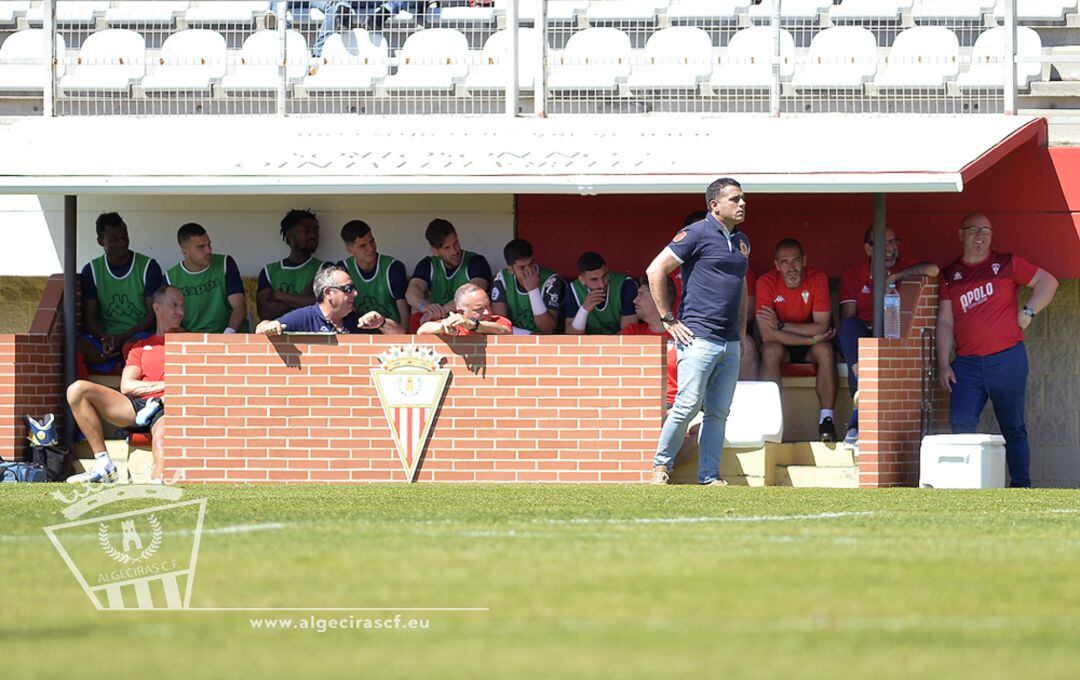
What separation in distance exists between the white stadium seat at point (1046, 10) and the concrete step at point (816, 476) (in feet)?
16.1

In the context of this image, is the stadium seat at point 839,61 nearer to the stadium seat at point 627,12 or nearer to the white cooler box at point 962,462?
the stadium seat at point 627,12

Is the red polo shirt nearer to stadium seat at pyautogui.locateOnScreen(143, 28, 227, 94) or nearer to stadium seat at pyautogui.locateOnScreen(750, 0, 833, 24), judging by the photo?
stadium seat at pyautogui.locateOnScreen(750, 0, 833, 24)

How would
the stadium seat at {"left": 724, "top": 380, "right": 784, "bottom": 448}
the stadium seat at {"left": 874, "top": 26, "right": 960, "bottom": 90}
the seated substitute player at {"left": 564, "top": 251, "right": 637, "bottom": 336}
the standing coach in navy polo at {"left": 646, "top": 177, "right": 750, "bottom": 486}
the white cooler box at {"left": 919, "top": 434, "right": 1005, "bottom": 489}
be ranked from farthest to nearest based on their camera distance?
the stadium seat at {"left": 874, "top": 26, "right": 960, "bottom": 90} < the seated substitute player at {"left": 564, "top": 251, "right": 637, "bottom": 336} < the stadium seat at {"left": 724, "top": 380, "right": 784, "bottom": 448} < the white cooler box at {"left": 919, "top": 434, "right": 1005, "bottom": 489} < the standing coach in navy polo at {"left": 646, "top": 177, "right": 750, "bottom": 486}

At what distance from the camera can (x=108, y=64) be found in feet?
45.0

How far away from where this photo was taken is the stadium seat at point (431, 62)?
13.2 meters

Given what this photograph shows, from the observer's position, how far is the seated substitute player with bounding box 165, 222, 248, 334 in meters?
12.2

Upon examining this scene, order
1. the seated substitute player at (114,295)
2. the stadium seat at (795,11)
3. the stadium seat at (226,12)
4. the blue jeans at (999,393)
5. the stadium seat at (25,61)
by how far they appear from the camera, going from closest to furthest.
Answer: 1. the blue jeans at (999,393)
2. the seated substitute player at (114,295)
3. the stadium seat at (795,11)
4. the stadium seat at (25,61)
5. the stadium seat at (226,12)

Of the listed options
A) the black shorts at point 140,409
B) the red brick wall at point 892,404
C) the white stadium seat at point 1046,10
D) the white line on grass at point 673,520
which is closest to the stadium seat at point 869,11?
the white stadium seat at point 1046,10

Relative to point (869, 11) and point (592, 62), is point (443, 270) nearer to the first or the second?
point (592, 62)

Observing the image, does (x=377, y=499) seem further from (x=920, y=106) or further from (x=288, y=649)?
(x=920, y=106)

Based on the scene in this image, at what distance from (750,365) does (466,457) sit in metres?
2.21

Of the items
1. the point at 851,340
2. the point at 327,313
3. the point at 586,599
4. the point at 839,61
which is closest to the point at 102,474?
the point at 327,313

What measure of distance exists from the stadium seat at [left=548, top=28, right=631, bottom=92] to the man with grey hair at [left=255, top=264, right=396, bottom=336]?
9.07ft

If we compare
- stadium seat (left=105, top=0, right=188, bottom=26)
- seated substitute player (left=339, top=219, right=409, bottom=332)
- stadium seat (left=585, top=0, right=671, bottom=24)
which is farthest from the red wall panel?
stadium seat (left=105, top=0, right=188, bottom=26)
